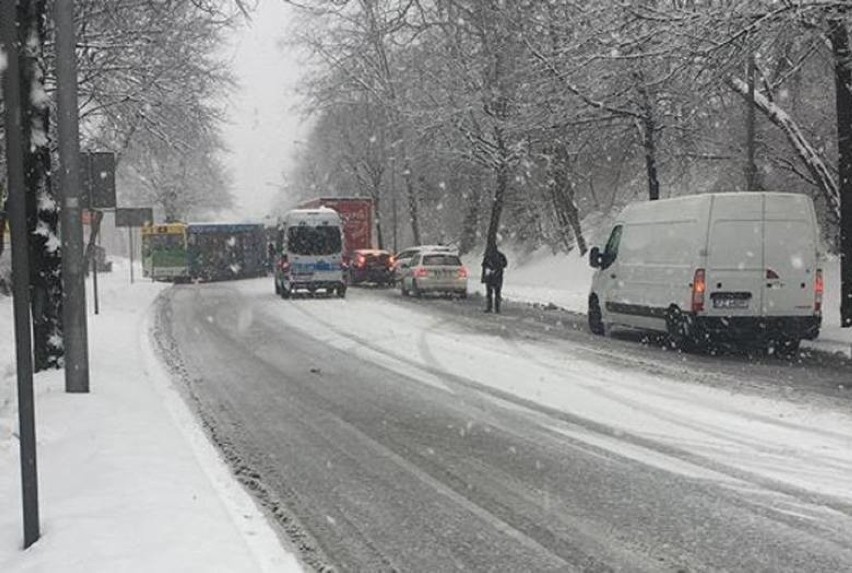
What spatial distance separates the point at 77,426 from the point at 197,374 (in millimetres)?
4485

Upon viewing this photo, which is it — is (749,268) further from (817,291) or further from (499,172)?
(499,172)

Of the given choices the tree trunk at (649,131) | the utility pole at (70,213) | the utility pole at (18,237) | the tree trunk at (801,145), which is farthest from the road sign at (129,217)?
the utility pole at (18,237)

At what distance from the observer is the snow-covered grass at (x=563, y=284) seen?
16.4m

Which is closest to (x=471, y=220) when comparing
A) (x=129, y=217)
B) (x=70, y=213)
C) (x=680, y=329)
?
(x=129, y=217)

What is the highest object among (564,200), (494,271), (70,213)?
(564,200)

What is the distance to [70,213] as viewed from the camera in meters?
10.0

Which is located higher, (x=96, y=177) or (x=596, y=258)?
(x=96, y=177)

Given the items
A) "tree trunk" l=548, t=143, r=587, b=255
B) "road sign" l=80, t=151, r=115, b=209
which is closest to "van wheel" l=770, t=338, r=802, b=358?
"road sign" l=80, t=151, r=115, b=209

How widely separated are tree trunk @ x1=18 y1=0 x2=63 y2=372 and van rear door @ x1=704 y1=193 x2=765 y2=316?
9.53 meters

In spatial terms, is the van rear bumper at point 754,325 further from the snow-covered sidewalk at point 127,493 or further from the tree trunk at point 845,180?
the snow-covered sidewalk at point 127,493

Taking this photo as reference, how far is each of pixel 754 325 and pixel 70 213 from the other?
10063 millimetres

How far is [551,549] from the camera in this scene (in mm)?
5355

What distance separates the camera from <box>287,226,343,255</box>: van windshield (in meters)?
29.9

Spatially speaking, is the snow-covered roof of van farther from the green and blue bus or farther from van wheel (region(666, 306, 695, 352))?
the green and blue bus
